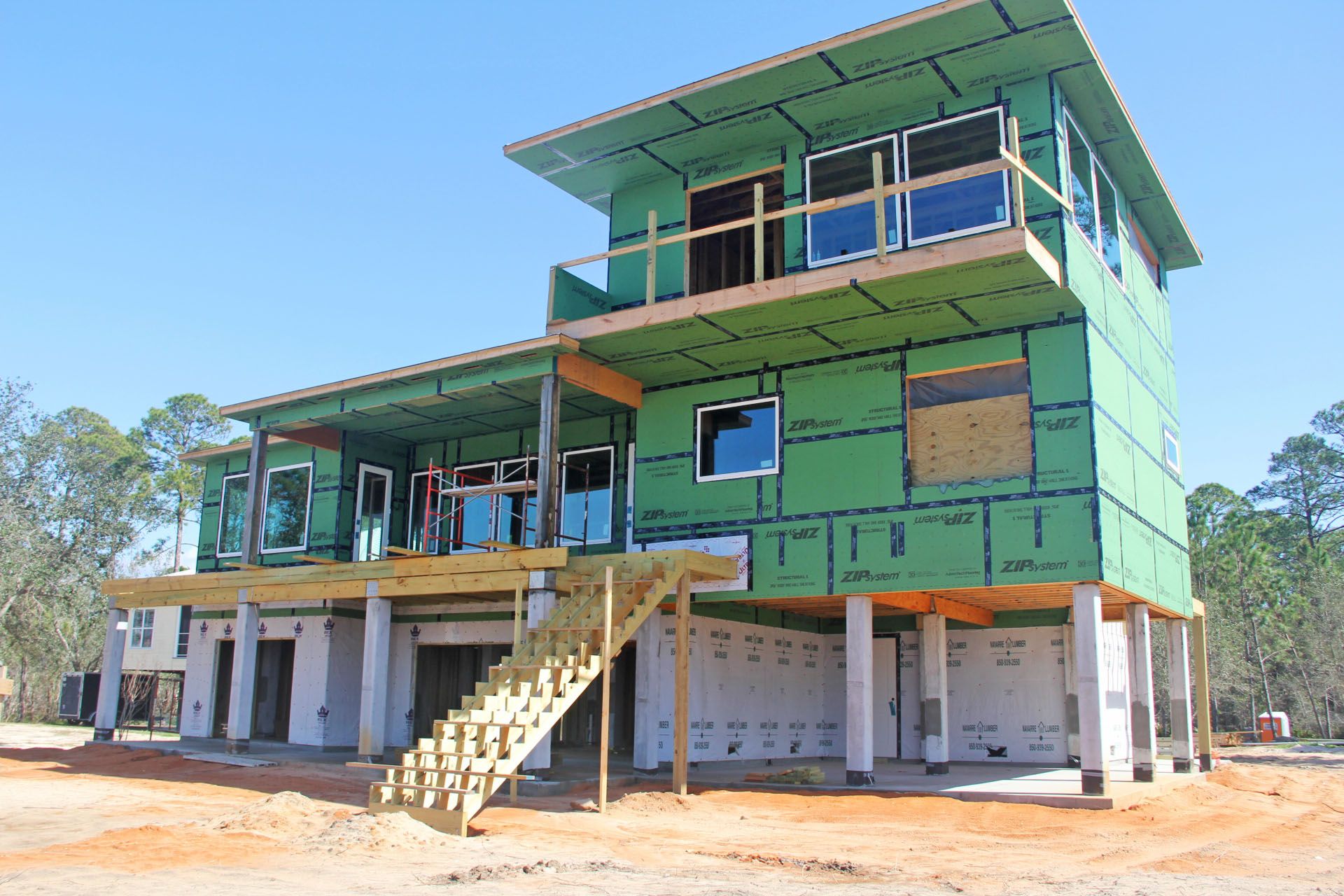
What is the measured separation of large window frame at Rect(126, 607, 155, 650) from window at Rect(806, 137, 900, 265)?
28241 mm

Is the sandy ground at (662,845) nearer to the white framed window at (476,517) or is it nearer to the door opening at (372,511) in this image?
the white framed window at (476,517)

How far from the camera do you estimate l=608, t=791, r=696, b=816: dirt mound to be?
12172 mm

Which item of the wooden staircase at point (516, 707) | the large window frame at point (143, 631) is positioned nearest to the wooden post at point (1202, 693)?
the wooden staircase at point (516, 707)

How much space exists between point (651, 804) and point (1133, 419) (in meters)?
9.02

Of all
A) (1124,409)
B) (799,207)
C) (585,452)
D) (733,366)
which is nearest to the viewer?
(799,207)

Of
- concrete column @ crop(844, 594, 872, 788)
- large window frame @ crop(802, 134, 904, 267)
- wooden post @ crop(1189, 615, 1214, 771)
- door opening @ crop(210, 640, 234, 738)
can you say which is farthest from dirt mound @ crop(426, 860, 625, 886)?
door opening @ crop(210, 640, 234, 738)

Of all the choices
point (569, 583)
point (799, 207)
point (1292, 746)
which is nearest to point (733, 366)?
point (799, 207)

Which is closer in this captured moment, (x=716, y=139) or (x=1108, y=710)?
(x=716, y=139)

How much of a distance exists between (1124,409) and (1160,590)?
3.00 m

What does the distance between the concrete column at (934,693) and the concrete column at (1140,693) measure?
2743mm

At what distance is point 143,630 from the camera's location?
115 feet

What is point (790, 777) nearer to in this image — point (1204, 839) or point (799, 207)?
point (1204, 839)

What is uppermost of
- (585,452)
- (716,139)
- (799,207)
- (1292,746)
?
(716,139)

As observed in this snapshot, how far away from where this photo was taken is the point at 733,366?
1636 cm
